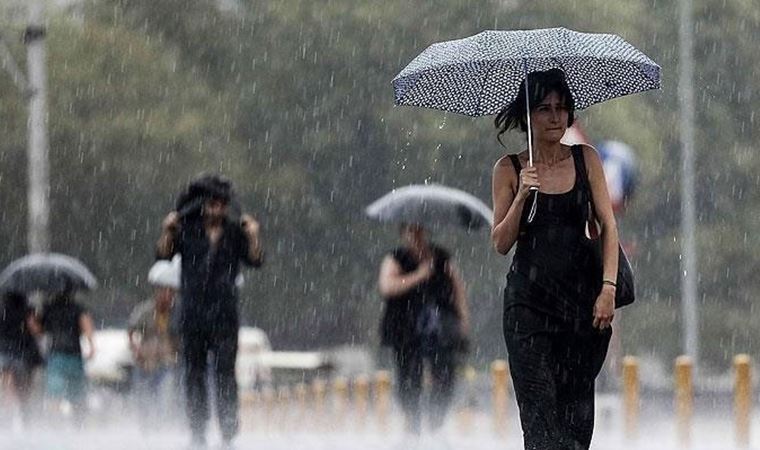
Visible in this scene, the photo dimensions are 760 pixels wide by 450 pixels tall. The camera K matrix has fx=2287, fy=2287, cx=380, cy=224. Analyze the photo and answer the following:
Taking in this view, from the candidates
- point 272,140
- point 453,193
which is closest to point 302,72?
point 272,140

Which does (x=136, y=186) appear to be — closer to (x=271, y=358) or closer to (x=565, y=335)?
(x=271, y=358)

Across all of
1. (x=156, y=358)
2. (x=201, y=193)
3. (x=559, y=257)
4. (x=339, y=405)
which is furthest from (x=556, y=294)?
(x=339, y=405)

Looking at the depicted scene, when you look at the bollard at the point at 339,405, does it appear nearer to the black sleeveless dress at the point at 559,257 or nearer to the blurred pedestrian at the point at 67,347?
the blurred pedestrian at the point at 67,347

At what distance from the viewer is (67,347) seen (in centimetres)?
1994

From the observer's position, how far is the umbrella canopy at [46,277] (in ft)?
68.8

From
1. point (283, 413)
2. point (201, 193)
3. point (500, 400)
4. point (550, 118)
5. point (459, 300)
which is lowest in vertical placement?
point (283, 413)

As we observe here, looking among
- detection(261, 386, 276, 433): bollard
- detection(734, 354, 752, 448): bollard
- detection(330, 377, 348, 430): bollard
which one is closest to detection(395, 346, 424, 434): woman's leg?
detection(734, 354, 752, 448): bollard

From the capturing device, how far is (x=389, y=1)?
172 feet

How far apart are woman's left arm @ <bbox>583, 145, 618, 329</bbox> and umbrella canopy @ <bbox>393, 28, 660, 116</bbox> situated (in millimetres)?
497

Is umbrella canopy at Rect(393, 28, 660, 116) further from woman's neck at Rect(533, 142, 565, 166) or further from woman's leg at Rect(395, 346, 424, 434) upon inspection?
woman's leg at Rect(395, 346, 424, 434)

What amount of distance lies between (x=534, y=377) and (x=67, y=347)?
12.8 m

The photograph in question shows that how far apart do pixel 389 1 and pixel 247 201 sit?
564cm

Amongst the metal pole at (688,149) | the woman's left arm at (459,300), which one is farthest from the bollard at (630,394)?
the metal pole at (688,149)

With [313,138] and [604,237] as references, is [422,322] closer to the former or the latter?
[604,237]
